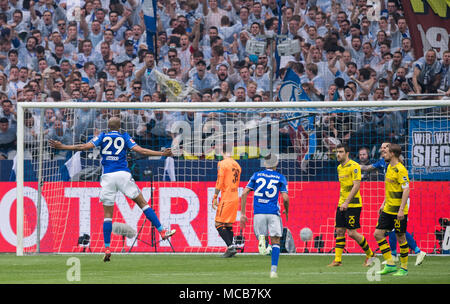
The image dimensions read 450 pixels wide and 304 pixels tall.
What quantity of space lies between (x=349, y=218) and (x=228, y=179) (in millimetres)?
2986

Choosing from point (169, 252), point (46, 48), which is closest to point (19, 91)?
point (46, 48)

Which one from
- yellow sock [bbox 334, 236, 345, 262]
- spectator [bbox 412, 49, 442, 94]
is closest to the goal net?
spectator [bbox 412, 49, 442, 94]

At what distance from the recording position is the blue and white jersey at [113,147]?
13797 millimetres

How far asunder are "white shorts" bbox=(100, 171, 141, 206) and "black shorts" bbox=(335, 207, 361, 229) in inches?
135

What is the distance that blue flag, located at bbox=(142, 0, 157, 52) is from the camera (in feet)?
63.5

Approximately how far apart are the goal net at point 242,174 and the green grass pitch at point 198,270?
0.86 metres

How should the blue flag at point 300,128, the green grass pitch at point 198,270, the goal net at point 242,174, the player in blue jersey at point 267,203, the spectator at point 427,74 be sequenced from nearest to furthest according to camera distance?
the green grass pitch at point 198,270, the player in blue jersey at point 267,203, the goal net at point 242,174, the blue flag at point 300,128, the spectator at point 427,74

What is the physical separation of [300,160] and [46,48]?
737 centimetres

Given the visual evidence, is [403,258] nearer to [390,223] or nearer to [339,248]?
[390,223]

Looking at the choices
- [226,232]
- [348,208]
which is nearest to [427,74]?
[348,208]

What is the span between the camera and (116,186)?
13.9 metres

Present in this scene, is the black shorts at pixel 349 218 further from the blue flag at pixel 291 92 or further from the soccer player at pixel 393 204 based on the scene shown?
the blue flag at pixel 291 92

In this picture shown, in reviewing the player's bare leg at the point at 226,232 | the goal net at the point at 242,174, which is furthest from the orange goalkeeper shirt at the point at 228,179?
the goal net at the point at 242,174

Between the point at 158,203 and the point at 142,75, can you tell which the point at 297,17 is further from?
the point at 158,203
